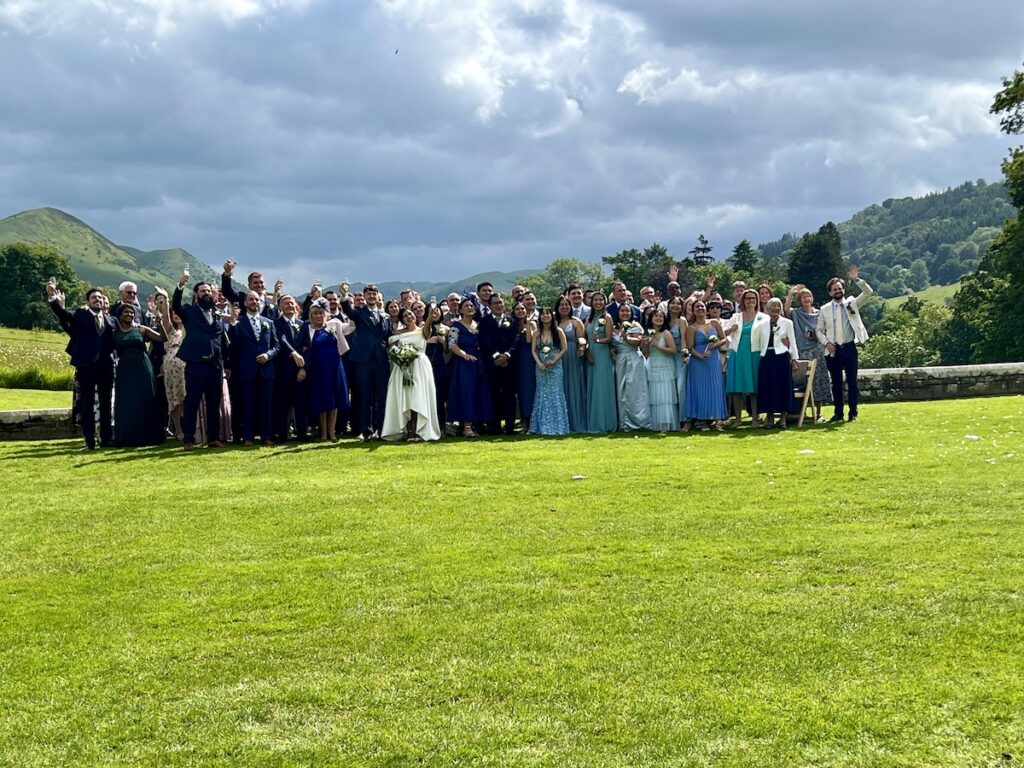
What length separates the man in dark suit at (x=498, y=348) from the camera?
44.9ft

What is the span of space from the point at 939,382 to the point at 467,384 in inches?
423

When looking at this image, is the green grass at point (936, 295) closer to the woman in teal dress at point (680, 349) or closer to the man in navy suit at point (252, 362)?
the woman in teal dress at point (680, 349)

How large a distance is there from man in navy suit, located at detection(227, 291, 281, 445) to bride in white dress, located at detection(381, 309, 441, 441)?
173 centimetres

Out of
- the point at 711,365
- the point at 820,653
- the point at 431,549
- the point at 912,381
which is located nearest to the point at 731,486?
the point at 431,549

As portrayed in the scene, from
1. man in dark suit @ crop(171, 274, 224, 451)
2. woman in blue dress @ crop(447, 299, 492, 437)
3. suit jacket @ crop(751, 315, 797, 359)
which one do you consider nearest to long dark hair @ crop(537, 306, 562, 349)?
woman in blue dress @ crop(447, 299, 492, 437)

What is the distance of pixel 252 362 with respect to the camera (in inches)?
494

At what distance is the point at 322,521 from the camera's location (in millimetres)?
7121

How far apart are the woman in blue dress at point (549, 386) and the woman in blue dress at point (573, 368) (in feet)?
0.89

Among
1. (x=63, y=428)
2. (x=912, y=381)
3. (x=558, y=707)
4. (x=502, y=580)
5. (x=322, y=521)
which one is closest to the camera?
(x=558, y=707)

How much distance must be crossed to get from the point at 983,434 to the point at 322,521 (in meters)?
8.55

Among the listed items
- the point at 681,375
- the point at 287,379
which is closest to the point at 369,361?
the point at 287,379

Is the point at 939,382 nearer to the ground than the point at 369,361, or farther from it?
nearer to the ground

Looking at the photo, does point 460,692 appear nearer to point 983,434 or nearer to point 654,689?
point 654,689

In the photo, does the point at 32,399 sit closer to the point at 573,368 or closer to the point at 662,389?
the point at 573,368
